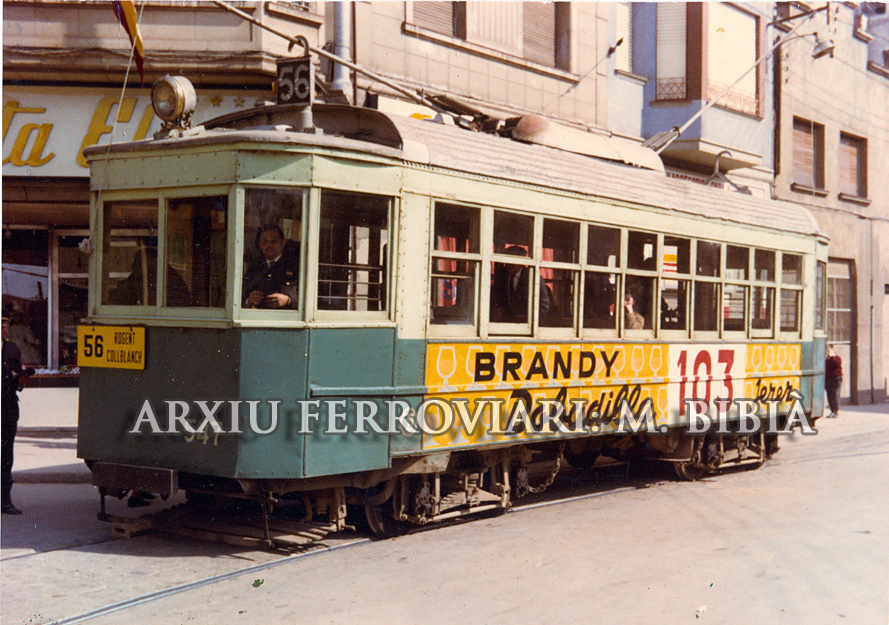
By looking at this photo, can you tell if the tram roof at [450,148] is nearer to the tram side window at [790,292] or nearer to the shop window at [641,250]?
the shop window at [641,250]

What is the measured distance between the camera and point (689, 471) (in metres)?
10.4

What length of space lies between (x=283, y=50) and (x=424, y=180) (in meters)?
6.25

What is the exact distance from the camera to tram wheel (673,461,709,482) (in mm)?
10047

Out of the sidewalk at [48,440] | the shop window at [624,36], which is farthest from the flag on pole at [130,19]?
the shop window at [624,36]

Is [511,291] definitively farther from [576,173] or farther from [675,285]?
[675,285]

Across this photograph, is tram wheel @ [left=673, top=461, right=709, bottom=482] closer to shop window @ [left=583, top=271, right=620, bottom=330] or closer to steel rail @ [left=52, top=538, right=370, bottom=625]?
shop window @ [left=583, top=271, right=620, bottom=330]

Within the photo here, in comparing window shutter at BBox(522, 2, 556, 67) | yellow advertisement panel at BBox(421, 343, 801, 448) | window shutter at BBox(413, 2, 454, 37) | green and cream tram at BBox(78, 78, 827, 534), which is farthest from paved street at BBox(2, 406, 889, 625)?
window shutter at BBox(522, 2, 556, 67)

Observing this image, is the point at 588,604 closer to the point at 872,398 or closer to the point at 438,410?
the point at 438,410

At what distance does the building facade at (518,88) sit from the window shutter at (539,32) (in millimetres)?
32

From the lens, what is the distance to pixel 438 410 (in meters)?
6.87

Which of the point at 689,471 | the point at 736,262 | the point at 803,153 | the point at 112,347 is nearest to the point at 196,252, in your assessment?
the point at 112,347

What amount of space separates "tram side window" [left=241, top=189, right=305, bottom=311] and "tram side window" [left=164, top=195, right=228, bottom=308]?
181 mm

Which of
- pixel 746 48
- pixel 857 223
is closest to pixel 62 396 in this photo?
pixel 746 48

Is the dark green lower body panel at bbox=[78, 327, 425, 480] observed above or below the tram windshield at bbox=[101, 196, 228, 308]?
below
